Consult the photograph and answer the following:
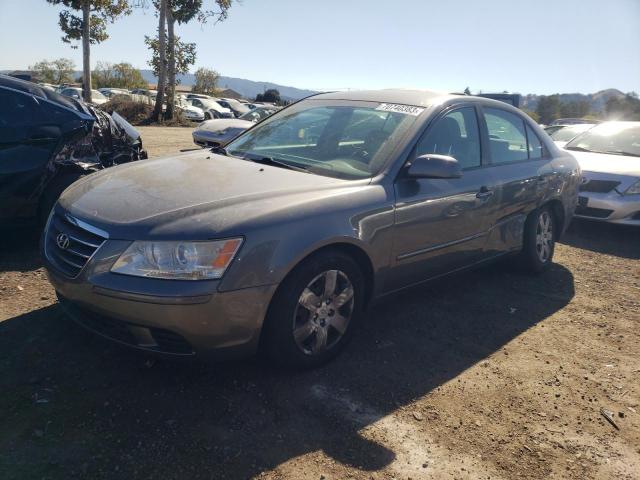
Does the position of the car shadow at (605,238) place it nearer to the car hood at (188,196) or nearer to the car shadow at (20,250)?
the car hood at (188,196)

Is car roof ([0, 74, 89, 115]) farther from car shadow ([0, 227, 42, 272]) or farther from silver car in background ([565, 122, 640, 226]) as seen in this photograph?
silver car in background ([565, 122, 640, 226])

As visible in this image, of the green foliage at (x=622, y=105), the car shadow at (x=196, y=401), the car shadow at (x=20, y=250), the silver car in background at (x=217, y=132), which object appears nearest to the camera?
the car shadow at (x=196, y=401)

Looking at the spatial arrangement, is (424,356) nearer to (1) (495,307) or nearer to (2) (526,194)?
(1) (495,307)

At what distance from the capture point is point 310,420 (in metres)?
2.70

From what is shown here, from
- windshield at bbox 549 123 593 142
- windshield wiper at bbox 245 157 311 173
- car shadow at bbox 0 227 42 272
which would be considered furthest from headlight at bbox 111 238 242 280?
windshield at bbox 549 123 593 142

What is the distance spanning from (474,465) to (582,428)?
0.77 metres

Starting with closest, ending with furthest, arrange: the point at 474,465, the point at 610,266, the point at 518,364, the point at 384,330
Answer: the point at 474,465 → the point at 518,364 → the point at 384,330 → the point at 610,266

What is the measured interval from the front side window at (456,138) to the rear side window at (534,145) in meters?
0.96

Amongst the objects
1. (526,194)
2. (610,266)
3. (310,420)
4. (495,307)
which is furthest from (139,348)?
(610,266)

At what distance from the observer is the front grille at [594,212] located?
6928 millimetres

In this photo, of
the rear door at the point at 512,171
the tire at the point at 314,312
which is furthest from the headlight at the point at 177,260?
the rear door at the point at 512,171

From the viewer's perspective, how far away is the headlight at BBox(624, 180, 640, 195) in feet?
22.4

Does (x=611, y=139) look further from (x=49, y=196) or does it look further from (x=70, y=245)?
(x=70, y=245)

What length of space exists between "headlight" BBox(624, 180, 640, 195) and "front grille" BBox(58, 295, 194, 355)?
6348 mm
